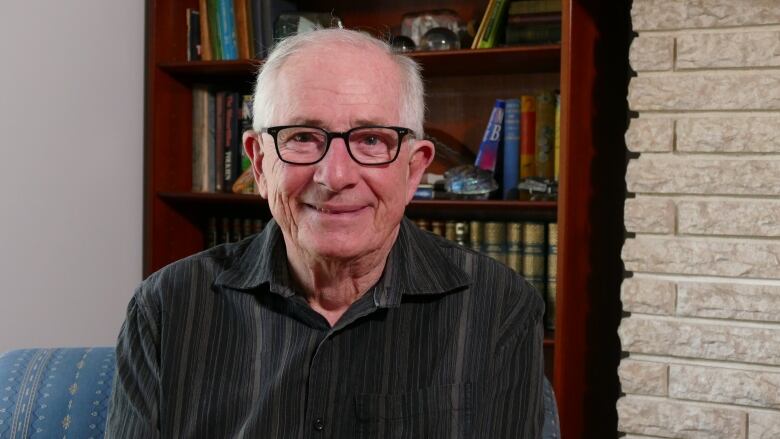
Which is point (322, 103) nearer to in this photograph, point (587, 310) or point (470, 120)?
point (587, 310)

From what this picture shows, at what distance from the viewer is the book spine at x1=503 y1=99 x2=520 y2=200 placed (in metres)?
2.32

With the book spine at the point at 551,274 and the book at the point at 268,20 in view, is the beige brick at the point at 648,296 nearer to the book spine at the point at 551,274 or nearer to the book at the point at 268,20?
the book spine at the point at 551,274

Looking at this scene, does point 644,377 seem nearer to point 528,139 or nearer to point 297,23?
point 528,139

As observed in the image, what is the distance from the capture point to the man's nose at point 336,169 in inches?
45.7

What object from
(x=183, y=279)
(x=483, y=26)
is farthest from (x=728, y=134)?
(x=183, y=279)

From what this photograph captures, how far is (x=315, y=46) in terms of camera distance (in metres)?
1.20

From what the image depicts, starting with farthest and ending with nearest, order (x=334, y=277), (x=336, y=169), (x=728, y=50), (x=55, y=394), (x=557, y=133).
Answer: (x=557, y=133), (x=728, y=50), (x=55, y=394), (x=334, y=277), (x=336, y=169)

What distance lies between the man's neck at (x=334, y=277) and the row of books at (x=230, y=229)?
1.43 m

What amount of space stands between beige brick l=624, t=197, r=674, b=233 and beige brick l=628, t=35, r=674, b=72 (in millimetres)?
288

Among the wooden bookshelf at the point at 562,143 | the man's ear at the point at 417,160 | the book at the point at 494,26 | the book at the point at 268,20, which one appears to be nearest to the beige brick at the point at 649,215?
the wooden bookshelf at the point at 562,143

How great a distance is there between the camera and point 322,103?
1167mm

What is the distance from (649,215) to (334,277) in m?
0.90

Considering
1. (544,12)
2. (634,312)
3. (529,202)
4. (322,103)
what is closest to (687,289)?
(634,312)

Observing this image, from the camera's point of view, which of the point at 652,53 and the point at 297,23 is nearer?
the point at 652,53
